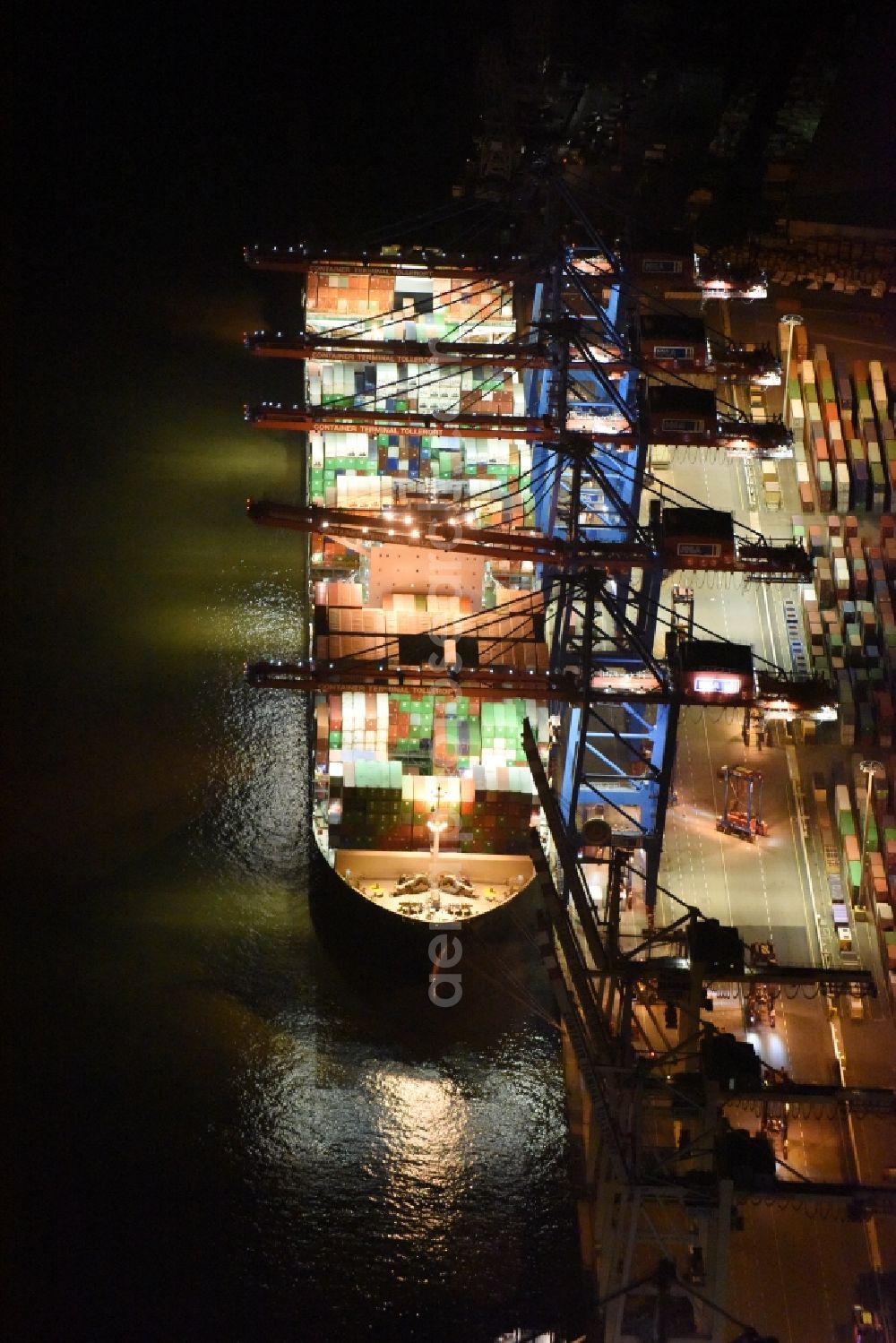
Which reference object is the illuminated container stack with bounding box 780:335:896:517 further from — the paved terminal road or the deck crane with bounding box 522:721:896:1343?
the deck crane with bounding box 522:721:896:1343

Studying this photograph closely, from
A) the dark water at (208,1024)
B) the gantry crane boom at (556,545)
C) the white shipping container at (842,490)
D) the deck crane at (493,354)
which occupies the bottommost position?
the dark water at (208,1024)

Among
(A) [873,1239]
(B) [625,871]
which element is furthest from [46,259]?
(A) [873,1239]

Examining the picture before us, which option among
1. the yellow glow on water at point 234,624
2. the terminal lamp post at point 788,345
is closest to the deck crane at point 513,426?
the yellow glow on water at point 234,624

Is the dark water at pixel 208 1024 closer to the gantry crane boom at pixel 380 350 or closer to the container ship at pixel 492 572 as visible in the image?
the container ship at pixel 492 572

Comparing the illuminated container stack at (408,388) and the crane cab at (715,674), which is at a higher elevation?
the illuminated container stack at (408,388)

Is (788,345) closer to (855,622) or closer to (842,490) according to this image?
(842,490)

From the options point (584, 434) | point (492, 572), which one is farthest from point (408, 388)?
point (584, 434)
